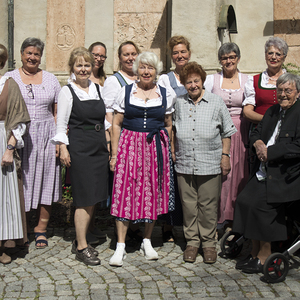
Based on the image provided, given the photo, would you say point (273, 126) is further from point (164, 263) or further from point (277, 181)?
point (164, 263)

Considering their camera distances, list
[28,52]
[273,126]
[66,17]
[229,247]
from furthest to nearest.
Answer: [66,17] < [28,52] < [229,247] < [273,126]

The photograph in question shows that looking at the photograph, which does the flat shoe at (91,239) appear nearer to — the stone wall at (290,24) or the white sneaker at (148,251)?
the white sneaker at (148,251)

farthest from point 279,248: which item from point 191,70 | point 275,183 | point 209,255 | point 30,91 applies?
point 30,91

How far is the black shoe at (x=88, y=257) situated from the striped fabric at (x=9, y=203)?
621 millimetres

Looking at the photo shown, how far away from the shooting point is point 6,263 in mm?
4434

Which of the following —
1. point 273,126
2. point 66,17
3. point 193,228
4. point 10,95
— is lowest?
point 193,228

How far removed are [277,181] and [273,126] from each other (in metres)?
0.55

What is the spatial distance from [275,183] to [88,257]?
6.33 ft

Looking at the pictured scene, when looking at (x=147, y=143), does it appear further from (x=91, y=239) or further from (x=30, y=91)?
(x=30, y=91)

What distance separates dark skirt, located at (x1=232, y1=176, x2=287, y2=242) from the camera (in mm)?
4035

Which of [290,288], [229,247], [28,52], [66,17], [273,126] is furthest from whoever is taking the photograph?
[66,17]

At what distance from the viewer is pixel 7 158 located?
4379 millimetres

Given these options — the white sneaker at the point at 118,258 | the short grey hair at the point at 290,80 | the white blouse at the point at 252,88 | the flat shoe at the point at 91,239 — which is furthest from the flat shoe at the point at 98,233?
the short grey hair at the point at 290,80

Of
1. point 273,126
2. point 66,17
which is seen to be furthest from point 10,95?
point 66,17
